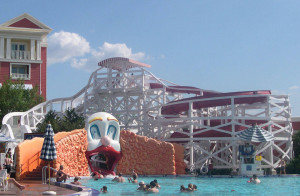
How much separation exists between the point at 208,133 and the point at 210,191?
14028 mm

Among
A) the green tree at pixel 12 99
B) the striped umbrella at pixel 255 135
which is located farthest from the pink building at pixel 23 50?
the striped umbrella at pixel 255 135

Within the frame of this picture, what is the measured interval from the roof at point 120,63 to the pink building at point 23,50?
11.4 m

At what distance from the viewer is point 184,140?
3506 cm

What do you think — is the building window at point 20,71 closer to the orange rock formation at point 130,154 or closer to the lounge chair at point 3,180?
the orange rock formation at point 130,154

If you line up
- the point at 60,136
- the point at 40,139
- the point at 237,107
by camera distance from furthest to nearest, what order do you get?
1. the point at 237,107
2. the point at 60,136
3. the point at 40,139

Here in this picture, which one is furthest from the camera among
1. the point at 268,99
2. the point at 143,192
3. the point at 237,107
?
the point at 237,107

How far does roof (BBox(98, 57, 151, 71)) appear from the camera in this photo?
4153cm

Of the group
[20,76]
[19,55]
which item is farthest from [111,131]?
[19,55]

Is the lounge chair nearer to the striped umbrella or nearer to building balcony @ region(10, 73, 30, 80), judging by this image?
the striped umbrella

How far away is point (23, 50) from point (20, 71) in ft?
8.05

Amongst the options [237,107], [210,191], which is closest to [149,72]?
[237,107]

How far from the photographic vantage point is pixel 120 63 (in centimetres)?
4238

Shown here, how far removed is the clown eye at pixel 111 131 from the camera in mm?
27869

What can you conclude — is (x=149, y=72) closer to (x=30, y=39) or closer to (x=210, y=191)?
(x=30, y=39)
